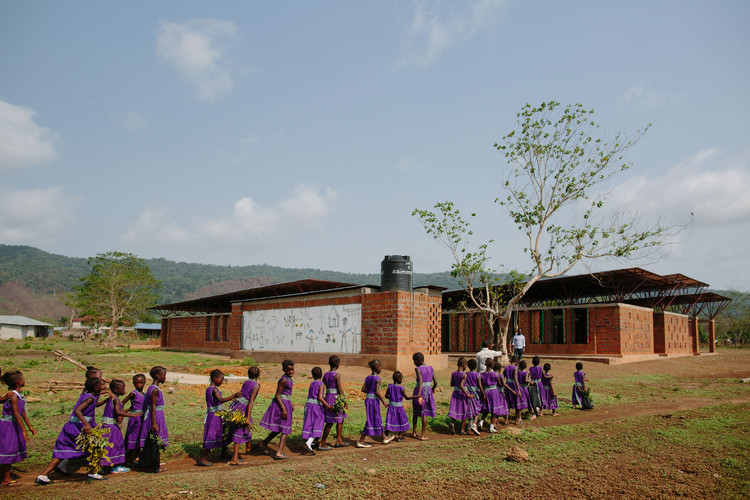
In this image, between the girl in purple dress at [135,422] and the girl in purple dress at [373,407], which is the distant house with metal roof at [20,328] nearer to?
the girl in purple dress at [135,422]

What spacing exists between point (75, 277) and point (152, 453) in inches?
5930

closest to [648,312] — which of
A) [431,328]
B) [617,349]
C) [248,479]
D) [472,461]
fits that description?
[617,349]

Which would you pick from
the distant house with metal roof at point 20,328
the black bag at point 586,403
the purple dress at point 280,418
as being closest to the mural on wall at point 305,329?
the black bag at point 586,403

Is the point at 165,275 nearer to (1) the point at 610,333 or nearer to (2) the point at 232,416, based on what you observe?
(1) the point at 610,333

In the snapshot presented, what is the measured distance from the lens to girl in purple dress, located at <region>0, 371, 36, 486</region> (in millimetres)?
6168

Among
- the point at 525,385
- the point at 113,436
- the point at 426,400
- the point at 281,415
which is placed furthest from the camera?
the point at 525,385

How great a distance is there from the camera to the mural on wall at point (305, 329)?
65.0 feet

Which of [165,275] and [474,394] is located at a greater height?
[165,275]

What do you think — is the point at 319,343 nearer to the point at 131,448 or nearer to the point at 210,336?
the point at 131,448

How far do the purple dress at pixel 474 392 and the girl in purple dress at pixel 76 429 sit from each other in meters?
5.68

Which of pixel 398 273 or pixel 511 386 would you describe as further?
pixel 398 273

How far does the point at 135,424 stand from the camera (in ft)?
22.7

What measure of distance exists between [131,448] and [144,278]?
165ft

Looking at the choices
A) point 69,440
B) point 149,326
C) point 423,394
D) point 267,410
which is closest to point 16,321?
point 149,326
